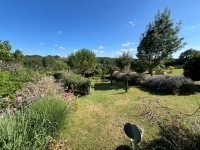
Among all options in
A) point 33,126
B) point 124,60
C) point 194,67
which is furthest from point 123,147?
point 124,60

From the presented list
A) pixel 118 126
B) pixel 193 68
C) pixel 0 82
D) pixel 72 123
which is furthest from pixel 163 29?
pixel 0 82

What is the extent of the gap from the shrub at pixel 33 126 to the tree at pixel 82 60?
13959 millimetres

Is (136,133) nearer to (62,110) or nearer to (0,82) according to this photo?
(62,110)

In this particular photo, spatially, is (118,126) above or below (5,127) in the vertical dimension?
below

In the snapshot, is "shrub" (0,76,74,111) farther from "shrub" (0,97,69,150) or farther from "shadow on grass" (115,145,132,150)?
"shadow on grass" (115,145,132,150)

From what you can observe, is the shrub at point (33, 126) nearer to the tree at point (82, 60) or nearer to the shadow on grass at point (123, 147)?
the shadow on grass at point (123, 147)

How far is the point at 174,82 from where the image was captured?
7199 millimetres

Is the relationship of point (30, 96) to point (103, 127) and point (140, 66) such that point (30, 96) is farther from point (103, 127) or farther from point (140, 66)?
point (140, 66)

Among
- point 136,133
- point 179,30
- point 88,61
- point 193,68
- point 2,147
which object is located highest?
point 179,30

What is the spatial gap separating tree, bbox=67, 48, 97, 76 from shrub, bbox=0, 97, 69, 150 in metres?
14.0

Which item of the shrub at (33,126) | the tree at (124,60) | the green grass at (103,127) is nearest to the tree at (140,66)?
the tree at (124,60)

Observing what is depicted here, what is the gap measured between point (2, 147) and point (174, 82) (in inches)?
331

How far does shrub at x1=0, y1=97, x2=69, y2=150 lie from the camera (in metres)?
1.70

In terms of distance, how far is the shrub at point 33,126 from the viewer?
1703 millimetres
